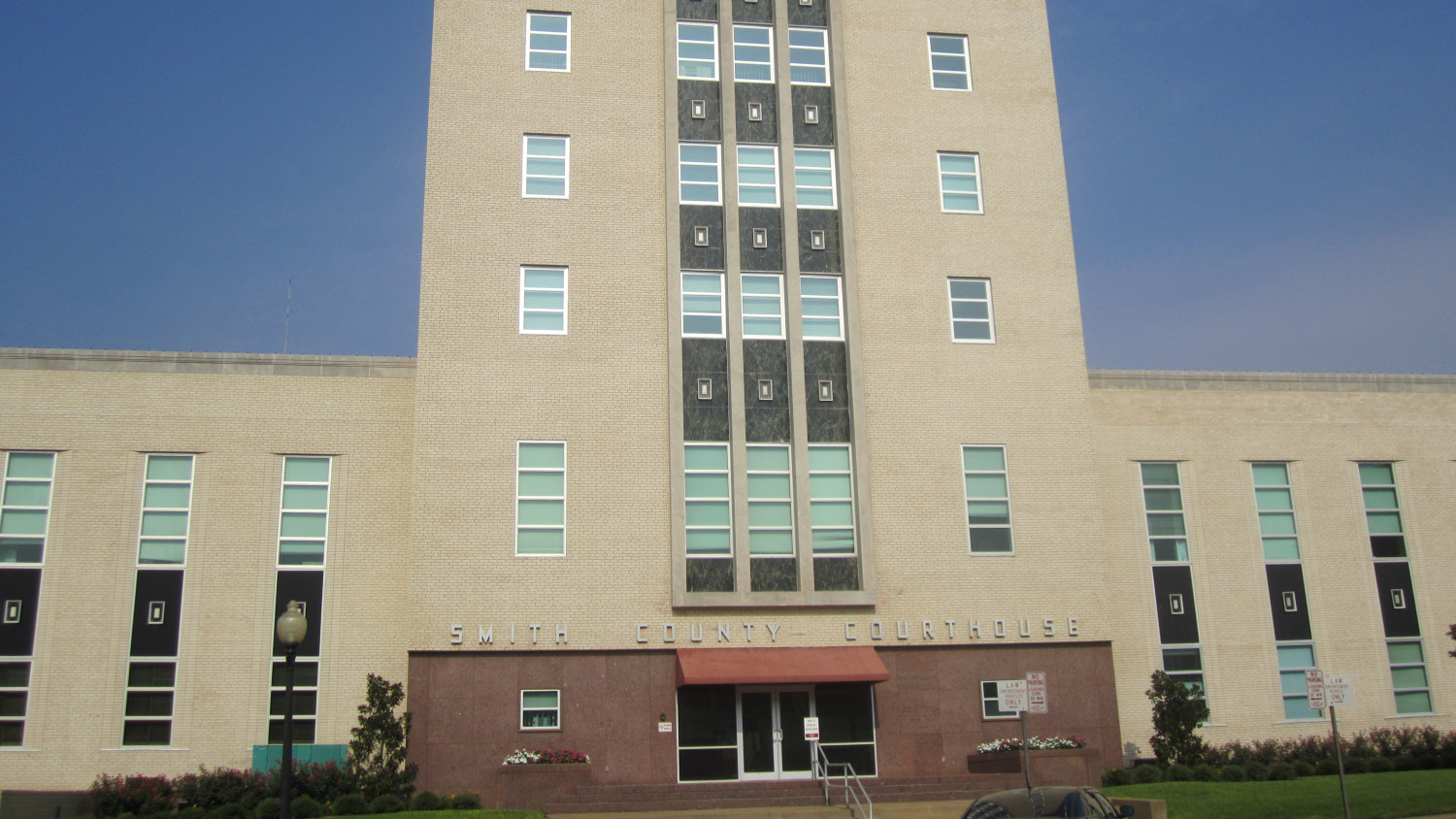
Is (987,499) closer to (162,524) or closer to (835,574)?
(835,574)

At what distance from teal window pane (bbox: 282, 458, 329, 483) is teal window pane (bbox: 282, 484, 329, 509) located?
0.54 feet

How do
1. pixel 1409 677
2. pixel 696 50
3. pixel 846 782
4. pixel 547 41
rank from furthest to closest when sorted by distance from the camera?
pixel 1409 677 < pixel 696 50 < pixel 547 41 < pixel 846 782

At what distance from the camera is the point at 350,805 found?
26250 millimetres

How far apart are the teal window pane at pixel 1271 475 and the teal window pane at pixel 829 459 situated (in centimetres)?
1188

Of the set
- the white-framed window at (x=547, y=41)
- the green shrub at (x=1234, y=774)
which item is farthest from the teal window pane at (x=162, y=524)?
the green shrub at (x=1234, y=774)

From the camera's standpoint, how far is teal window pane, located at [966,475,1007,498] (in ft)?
102

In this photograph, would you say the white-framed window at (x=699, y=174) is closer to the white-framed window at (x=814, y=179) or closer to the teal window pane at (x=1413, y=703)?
the white-framed window at (x=814, y=179)

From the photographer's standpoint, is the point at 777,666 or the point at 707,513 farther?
the point at 707,513

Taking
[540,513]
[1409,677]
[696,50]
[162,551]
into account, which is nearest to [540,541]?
[540,513]

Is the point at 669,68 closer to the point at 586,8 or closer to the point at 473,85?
the point at 586,8

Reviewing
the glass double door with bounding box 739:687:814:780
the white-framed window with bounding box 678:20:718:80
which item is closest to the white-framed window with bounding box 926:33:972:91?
the white-framed window with bounding box 678:20:718:80

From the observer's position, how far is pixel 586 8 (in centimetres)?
3306

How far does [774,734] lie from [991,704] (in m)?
5.08

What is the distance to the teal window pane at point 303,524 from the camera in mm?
30516
